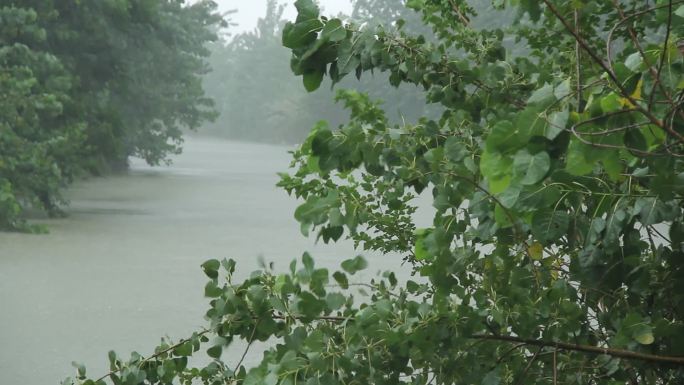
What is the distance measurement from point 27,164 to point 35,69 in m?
2.10

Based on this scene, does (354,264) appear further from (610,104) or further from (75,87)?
(75,87)

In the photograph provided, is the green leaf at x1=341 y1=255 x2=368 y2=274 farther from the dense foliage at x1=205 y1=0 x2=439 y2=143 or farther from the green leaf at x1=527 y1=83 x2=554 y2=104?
the dense foliage at x1=205 y1=0 x2=439 y2=143

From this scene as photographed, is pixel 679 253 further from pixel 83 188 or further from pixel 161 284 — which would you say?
pixel 83 188

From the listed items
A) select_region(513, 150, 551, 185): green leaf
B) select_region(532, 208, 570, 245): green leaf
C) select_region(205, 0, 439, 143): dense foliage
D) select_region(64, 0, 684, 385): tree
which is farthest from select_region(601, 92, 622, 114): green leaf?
select_region(205, 0, 439, 143): dense foliage

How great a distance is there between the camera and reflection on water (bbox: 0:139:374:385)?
7863 mm

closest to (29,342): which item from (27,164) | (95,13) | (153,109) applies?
(27,164)

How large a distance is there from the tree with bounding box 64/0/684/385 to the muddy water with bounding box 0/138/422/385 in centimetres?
454

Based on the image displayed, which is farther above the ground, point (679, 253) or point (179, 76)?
point (679, 253)

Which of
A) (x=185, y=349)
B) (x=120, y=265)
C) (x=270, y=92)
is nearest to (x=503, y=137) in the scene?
(x=185, y=349)

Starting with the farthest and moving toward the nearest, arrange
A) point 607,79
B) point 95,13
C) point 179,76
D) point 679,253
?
point 179,76 → point 95,13 → point 679,253 → point 607,79

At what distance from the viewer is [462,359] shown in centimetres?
218

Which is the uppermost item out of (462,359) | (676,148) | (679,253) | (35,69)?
(676,148)

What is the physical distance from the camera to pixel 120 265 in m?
12.2

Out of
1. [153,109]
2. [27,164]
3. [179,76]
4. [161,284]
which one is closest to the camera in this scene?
[161,284]
